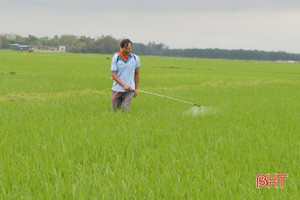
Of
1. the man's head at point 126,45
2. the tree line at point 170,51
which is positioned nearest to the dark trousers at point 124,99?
the man's head at point 126,45

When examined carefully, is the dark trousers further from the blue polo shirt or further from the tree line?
the tree line

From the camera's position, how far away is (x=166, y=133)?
13.3ft

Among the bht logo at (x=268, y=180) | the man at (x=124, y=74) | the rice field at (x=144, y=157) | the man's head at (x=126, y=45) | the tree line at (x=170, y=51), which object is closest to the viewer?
the rice field at (x=144, y=157)

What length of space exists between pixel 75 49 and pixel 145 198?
111727 mm

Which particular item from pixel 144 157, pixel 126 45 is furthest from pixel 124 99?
pixel 144 157

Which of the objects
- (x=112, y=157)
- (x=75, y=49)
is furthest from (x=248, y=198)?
(x=75, y=49)

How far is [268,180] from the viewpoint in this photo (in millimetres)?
2490

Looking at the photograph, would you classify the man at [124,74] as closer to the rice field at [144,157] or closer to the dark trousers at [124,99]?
the dark trousers at [124,99]

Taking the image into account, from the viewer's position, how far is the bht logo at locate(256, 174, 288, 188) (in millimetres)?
2396

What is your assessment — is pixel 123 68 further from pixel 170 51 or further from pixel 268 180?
pixel 170 51

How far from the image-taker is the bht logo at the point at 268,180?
2396 millimetres

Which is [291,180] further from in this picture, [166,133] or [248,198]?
[166,133]

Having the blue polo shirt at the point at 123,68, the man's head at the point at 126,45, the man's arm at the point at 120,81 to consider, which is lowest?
the man's arm at the point at 120,81

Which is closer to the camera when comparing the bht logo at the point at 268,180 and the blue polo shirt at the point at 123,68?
Result: the bht logo at the point at 268,180
